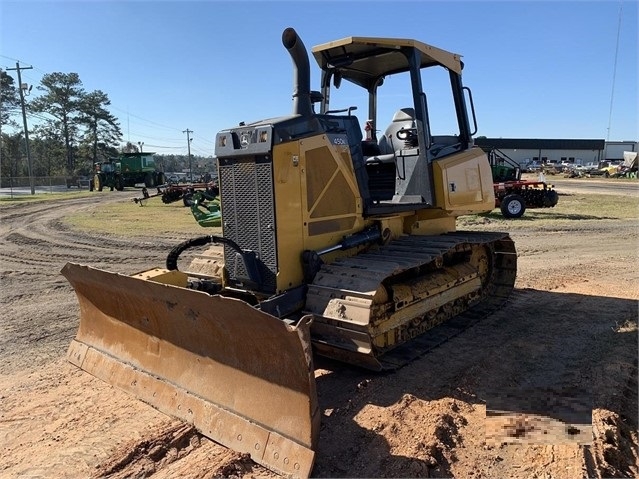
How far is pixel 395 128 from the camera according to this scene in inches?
259

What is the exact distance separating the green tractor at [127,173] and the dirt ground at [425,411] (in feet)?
125

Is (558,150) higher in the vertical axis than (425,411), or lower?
higher

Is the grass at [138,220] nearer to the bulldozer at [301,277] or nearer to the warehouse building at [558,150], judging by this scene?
the bulldozer at [301,277]

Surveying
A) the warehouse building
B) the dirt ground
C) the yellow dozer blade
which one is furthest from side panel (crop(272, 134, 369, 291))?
the warehouse building

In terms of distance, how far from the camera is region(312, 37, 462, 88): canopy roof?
5855mm

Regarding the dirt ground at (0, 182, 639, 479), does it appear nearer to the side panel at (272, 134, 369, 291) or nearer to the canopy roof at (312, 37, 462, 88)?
the side panel at (272, 134, 369, 291)

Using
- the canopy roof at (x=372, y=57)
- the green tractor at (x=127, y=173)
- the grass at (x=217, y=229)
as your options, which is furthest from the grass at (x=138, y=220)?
the green tractor at (x=127, y=173)

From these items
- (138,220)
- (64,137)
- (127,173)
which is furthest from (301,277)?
(64,137)

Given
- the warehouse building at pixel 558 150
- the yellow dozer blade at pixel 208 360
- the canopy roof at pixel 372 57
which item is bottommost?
the yellow dozer blade at pixel 208 360

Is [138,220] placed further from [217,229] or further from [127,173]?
[127,173]

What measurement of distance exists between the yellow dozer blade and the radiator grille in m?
0.74

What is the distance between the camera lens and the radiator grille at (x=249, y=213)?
4.90m

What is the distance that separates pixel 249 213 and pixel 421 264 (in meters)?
1.83

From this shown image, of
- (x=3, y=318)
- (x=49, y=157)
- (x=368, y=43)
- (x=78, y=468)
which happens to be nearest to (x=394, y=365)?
(x=78, y=468)
